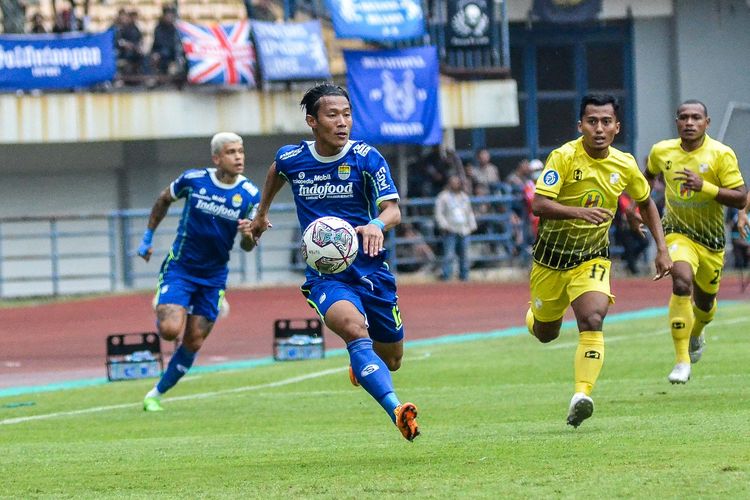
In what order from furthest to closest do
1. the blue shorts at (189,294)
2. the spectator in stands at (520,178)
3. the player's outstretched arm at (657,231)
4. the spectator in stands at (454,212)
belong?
the spectator in stands at (520,178), the spectator in stands at (454,212), the blue shorts at (189,294), the player's outstretched arm at (657,231)

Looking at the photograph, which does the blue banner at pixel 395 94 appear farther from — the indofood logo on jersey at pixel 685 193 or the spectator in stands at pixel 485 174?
the indofood logo on jersey at pixel 685 193

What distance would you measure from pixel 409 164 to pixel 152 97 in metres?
5.88

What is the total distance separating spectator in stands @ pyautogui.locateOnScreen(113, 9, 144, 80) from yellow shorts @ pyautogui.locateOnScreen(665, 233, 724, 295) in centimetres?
1896

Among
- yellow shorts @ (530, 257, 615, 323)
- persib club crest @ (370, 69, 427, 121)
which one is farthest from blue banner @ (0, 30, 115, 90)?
yellow shorts @ (530, 257, 615, 323)

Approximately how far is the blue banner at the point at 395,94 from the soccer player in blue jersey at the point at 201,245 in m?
16.6

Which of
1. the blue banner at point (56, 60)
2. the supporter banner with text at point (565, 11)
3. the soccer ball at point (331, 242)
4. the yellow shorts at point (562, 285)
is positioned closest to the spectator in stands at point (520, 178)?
the supporter banner with text at point (565, 11)

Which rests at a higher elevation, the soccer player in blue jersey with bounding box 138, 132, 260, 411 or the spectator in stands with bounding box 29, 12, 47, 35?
the spectator in stands with bounding box 29, 12, 47, 35

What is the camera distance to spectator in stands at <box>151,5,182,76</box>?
31.2m

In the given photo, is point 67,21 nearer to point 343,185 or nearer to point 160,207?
point 160,207

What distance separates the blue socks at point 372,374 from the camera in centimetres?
927

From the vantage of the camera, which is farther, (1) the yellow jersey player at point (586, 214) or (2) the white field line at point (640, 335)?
(2) the white field line at point (640, 335)

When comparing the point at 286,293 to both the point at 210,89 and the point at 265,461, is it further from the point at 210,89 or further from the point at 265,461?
the point at 265,461

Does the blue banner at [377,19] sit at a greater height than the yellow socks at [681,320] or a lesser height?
Result: greater

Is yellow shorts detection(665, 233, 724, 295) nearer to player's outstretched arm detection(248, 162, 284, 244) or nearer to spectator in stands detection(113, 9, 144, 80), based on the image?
player's outstretched arm detection(248, 162, 284, 244)
